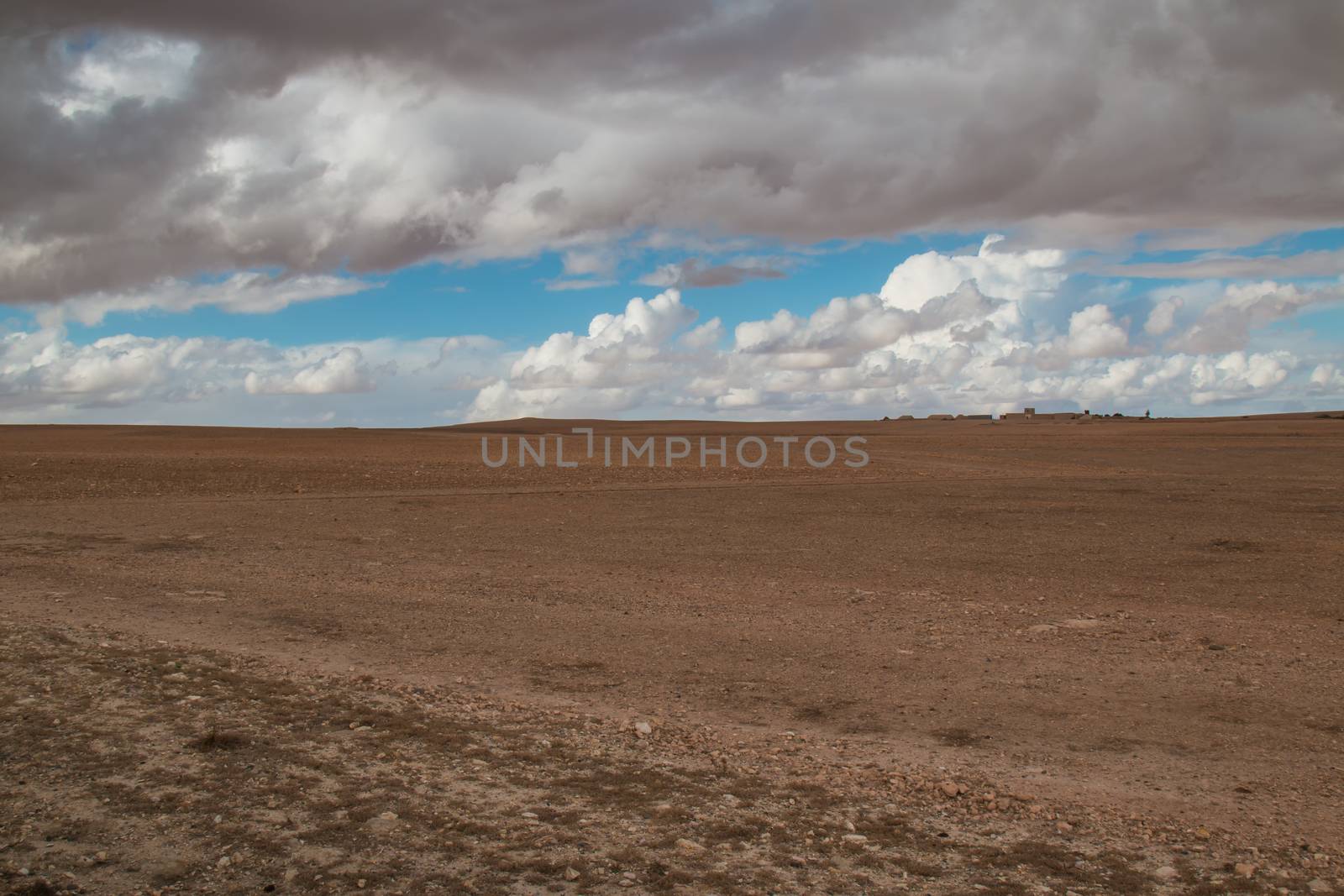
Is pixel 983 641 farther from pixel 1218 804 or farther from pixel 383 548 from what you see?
pixel 383 548

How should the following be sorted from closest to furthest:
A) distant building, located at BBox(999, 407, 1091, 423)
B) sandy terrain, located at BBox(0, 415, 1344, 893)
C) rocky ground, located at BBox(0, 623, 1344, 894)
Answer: rocky ground, located at BBox(0, 623, 1344, 894)
sandy terrain, located at BBox(0, 415, 1344, 893)
distant building, located at BBox(999, 407, 1091, 423)

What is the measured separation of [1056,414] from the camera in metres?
105

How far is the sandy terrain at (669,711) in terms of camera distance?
15.6ft

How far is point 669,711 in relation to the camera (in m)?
7.25

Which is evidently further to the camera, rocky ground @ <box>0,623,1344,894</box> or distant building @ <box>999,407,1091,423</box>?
distant building @ <box>999,407,1091,423</box>

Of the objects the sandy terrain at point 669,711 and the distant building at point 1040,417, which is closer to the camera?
the sandy terrain at point 669,711

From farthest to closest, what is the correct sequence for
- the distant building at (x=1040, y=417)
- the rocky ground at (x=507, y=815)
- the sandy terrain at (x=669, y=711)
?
the distant building at (x=1040, y=417)
the sandy terrain at (x=669, y=711)
the rocky ground at (x=507, y=815)

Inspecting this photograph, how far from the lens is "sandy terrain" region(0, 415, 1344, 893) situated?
4.77 m

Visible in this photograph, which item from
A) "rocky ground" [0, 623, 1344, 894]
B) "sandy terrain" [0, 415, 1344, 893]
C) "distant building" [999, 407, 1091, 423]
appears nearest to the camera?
"rocky ground" [0, 623, 1344, 894]

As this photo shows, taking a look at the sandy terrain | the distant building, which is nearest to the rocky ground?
the sandy terrain

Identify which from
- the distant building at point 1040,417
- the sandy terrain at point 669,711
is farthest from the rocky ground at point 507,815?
the distant building at point 1040,417

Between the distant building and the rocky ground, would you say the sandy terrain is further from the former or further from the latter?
the distant building

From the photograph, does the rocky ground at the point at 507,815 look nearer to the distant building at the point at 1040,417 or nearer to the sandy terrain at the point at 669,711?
the sandy terrain at the point at 669,711

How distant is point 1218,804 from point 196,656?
7149mm
